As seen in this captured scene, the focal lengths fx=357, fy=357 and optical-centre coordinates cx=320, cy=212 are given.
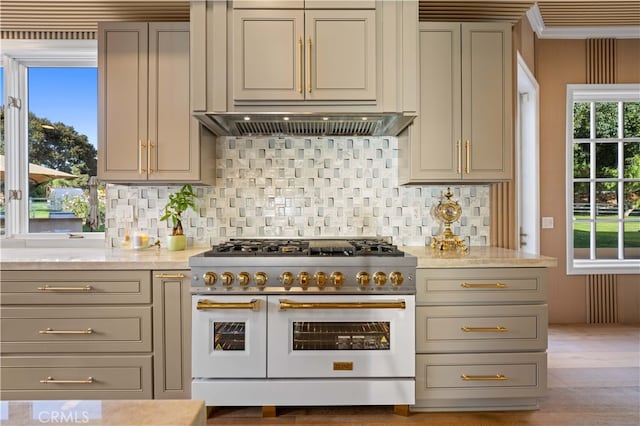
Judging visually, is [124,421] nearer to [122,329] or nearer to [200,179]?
[122,329]

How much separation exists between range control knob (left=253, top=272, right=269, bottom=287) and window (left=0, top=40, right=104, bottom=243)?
167 cm

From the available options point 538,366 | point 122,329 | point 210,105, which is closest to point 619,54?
point 538,366

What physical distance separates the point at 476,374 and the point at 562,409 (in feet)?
2.11

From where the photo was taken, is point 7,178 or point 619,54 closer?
point 7,178

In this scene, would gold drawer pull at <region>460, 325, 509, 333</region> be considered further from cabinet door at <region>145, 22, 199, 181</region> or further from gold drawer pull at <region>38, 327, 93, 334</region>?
gold drawer pull at <region>38, 327, 93, 334</region>

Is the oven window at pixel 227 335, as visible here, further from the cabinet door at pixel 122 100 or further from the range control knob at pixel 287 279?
the cabinet door at pixel 122 100

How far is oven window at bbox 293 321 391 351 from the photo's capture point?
6.68ft

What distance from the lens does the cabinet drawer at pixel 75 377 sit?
2031 millimetres

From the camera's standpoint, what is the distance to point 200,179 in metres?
2.40

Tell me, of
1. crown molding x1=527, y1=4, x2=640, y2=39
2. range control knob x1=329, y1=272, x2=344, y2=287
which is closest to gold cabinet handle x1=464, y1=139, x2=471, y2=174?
range control knob x1=329, y1=272, x2=344, y2=287

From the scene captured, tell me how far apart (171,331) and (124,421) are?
1702 millimetres

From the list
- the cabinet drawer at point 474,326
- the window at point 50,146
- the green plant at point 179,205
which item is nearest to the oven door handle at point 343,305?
the cabinet drawer at point 474,326

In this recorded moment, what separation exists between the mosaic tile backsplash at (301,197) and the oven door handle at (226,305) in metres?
0.77

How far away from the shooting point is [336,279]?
6.54 ft
